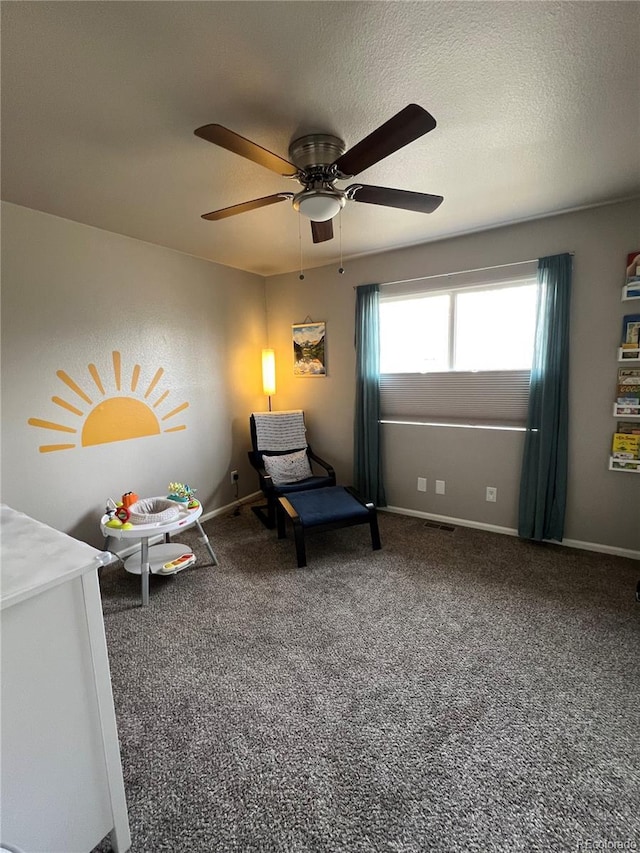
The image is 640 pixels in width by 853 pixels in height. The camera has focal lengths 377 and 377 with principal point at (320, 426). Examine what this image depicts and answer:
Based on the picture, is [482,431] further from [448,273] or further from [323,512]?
[323,512]

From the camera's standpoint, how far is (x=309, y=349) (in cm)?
405

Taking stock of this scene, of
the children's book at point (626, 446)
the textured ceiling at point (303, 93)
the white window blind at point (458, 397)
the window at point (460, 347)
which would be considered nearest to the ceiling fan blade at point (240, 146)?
the textured ceiling at point (303, 93)

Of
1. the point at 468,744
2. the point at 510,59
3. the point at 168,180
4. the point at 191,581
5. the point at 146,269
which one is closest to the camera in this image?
the point at 510,59

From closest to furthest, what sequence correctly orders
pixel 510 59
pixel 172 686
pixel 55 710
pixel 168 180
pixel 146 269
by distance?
pixel 55 710, pixel 510 59, pixel 172 686, pixel 168 180, pixel 146 269

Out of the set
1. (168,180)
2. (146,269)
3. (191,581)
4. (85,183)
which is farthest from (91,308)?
(191,581)

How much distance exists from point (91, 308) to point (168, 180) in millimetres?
1183

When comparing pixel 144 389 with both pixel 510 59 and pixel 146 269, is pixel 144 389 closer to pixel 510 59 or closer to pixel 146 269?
pixel 146 269

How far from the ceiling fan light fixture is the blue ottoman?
6.54ft

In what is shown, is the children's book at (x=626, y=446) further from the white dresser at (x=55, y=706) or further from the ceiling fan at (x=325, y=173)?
the white dresser at (x=55, y=706)

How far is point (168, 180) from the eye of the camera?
6.88ft

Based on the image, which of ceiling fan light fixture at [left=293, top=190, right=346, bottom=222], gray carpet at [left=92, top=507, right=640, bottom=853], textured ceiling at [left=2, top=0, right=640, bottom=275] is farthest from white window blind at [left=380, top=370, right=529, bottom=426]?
ceiling fan light fixture at [left=293, top=190, right=346, bottom=222]

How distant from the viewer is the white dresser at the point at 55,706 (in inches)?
34.9

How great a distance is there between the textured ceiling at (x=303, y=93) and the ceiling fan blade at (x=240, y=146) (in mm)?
220

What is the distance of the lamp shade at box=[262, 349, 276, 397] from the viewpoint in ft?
13.6
